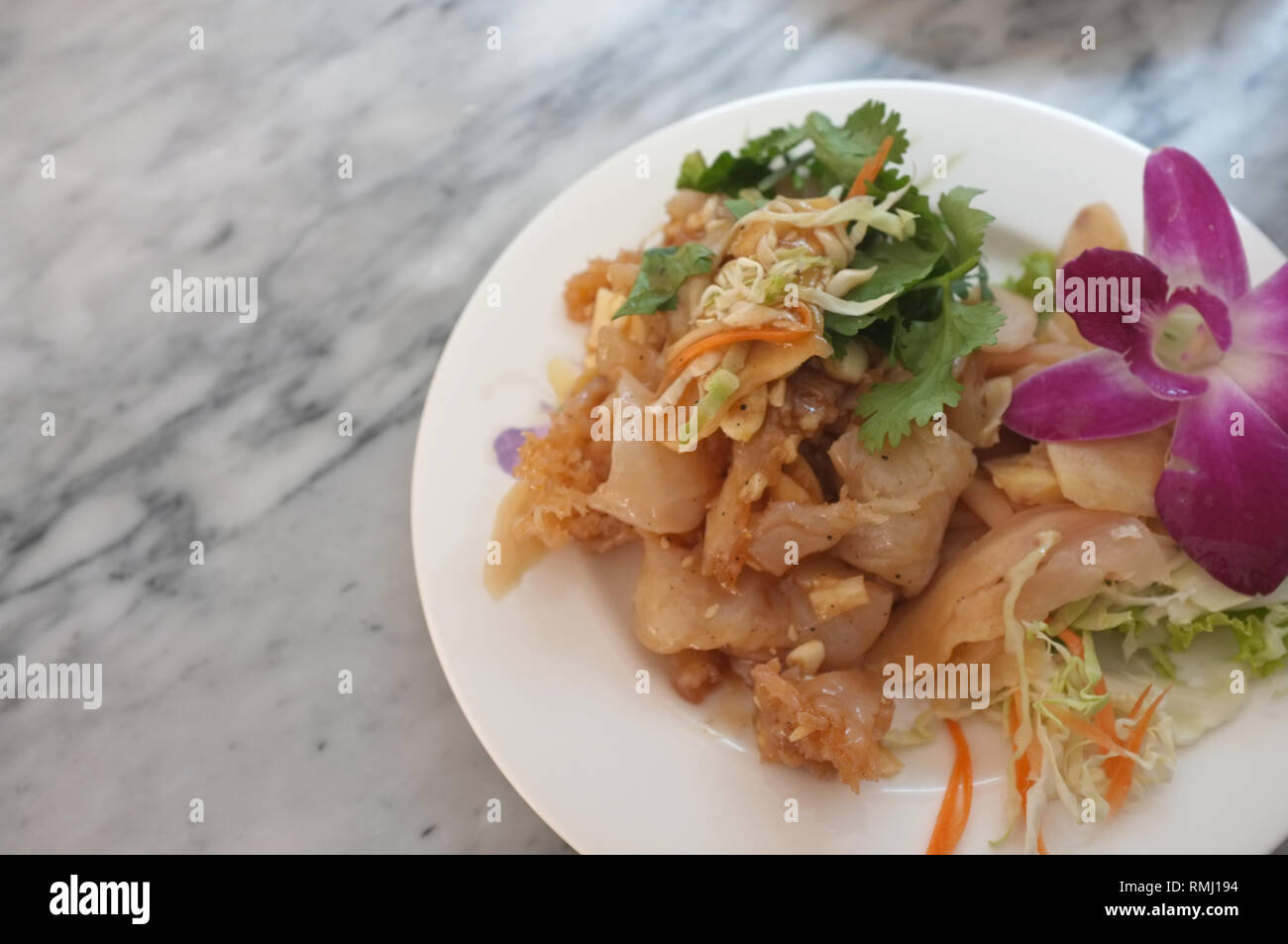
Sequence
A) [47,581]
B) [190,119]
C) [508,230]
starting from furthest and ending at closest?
[190,119]
[508,230]
[47,581]

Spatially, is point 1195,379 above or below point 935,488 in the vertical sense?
above

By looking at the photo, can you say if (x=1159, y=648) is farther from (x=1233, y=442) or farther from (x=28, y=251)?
(x=28, y=251)

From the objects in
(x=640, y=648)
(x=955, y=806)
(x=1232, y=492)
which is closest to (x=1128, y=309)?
(x=1232, y=492)

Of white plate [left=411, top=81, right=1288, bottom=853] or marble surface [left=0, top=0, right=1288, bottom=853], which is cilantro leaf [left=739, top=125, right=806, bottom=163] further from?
marble surface [left=0, top=0, right=1288, bottom=853]

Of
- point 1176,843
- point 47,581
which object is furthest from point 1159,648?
point 47,581

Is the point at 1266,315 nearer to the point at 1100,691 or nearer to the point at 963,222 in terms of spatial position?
the point at 963,222

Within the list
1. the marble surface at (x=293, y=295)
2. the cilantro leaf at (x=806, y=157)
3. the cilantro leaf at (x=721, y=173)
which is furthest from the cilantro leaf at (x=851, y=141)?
the marble surface at (x=293, y=295)
